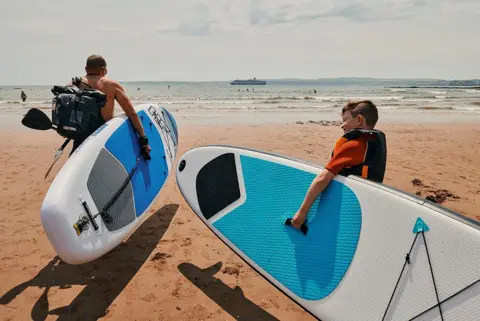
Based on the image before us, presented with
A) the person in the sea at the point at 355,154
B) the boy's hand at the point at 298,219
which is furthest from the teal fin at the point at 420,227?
the boy's hand at the point at 298,219

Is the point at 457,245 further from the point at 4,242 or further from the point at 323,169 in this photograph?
the point at 4,242

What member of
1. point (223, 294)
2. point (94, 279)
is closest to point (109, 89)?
point (94, 279)

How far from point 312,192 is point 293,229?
0.40 meters

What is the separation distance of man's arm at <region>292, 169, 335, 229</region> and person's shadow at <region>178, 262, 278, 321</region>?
848mm

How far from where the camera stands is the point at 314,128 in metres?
13.6

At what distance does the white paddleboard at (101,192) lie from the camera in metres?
2.56

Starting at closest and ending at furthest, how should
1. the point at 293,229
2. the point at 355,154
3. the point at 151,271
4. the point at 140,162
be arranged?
the point at 355,154 < the point at 293,229 < the point at 151,271 < the point at 140,162

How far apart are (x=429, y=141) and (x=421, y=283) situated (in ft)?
32.4

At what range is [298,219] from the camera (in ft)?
8.49

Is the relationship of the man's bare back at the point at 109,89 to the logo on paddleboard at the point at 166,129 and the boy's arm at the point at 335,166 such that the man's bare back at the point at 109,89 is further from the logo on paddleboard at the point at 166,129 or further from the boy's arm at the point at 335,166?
the boy's arm at the point at 335,166

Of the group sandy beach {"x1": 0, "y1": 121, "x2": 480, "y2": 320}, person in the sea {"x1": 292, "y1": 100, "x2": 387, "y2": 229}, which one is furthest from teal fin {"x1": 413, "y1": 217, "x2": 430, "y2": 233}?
sandy beach {"x1": 0, "y1": 121, "x2": 480, "y2": 320}

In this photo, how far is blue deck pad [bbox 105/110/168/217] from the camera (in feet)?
12.0

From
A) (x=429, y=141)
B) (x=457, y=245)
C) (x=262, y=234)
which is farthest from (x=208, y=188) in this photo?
(x=429, y=141)

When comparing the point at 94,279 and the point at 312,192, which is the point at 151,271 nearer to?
the point at 94,279
